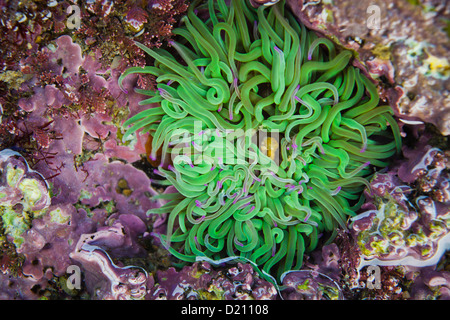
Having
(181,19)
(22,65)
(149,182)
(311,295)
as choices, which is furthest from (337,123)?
(22,65)

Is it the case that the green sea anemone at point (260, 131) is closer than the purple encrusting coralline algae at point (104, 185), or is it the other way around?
the purple encrusting coralline algae at point (104, 185)

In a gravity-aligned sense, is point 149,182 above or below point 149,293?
above

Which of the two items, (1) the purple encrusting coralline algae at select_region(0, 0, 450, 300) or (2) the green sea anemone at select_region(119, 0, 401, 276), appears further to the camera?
(2) the green sea anemone at select_region(119, 0, 401, 276)

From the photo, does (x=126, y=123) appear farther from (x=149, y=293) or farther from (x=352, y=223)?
(x=352, y=223)

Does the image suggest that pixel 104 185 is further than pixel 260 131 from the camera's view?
Yes

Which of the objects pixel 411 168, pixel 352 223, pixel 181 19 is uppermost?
pixel 181 19

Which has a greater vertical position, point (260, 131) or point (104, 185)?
point (260, 131)
